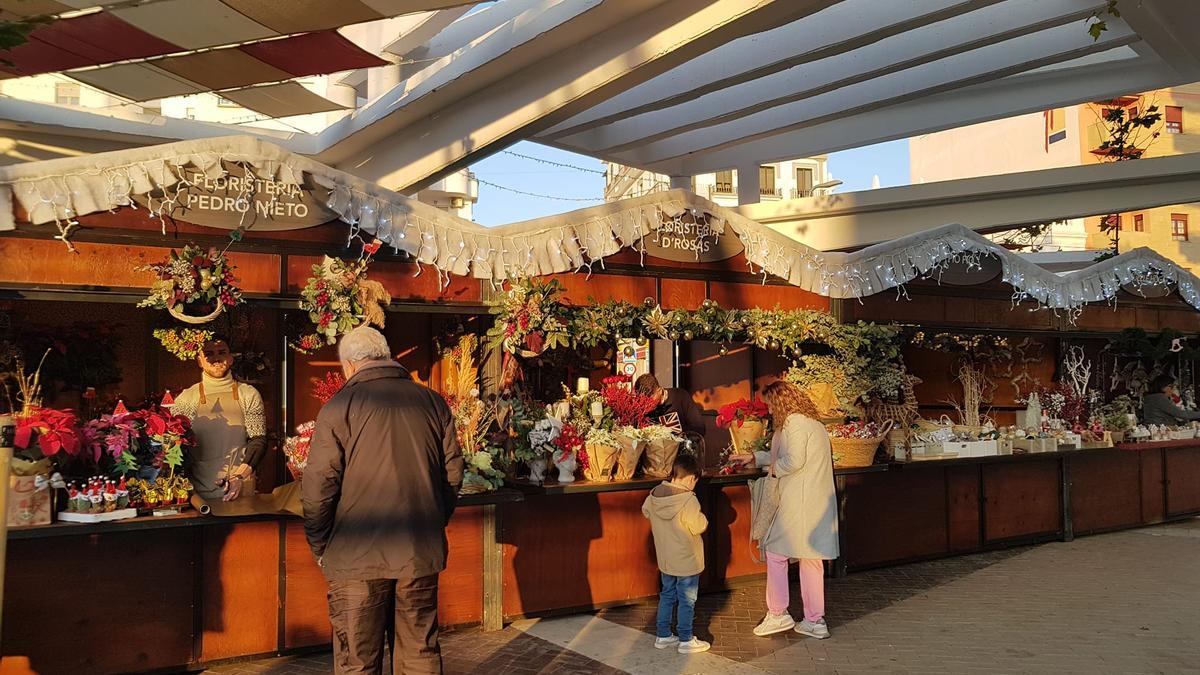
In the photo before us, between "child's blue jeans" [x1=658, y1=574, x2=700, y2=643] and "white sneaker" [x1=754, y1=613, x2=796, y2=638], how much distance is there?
685mm

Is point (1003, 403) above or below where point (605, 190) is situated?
below

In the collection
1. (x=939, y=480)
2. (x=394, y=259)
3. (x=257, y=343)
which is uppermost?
(x=394, y=259)

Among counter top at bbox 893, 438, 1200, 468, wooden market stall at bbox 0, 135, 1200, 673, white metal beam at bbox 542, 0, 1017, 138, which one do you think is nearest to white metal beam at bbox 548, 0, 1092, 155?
white metal beam at bbox 542, 0, 1017, 138

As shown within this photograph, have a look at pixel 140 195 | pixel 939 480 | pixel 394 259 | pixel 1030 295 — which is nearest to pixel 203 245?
pixel 140 195

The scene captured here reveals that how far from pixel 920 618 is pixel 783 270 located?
2.98 m

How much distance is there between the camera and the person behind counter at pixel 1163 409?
11.5 metres

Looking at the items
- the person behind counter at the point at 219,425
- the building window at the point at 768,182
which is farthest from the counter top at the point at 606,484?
the building window at the point at 768,182

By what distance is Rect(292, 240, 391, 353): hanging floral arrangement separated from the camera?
5887 millimetres

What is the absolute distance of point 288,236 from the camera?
6.02 m

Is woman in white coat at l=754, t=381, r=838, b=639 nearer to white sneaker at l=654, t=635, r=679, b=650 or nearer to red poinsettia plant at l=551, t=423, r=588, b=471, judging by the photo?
white sneaker at l=654, t=635, r=679, b=650

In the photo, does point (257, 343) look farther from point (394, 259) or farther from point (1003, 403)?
point (1003, 403)

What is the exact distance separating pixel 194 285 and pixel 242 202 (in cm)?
65

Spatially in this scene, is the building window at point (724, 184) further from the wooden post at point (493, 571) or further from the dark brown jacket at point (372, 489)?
the dark brown jacket at point (372, 489)

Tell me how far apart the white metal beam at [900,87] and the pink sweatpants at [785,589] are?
6895 millimetres
